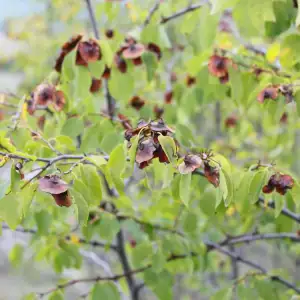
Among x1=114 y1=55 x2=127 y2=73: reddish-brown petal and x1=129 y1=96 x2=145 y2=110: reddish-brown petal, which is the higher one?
x1=114 y1=55 x2=127 y2=73: reddish-brown petal

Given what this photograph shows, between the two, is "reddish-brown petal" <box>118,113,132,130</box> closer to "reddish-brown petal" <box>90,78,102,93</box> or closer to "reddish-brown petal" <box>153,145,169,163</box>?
"reddish-brown petal" <box>90,78,102,93</box>

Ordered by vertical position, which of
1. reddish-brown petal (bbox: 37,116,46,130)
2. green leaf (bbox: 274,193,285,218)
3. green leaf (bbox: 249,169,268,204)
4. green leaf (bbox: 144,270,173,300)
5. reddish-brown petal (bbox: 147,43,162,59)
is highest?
reddish-brown petal (bbox: 147,43,162,59)

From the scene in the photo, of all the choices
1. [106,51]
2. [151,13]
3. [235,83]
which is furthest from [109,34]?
[235,83]

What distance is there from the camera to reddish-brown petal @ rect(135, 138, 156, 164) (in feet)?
2.60

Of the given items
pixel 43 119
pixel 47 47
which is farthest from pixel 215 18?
pixel 47 47

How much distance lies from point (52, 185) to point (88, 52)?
51 centimetres

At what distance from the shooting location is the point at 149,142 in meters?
0.81

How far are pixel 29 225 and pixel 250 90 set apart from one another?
90 cm

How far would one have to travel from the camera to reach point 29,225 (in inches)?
64.1

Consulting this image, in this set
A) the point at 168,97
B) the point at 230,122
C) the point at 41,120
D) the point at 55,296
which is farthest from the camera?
the point at 230,122

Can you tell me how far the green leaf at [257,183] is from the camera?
3.28 feet

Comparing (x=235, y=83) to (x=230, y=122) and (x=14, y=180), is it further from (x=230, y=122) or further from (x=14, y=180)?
(x=230, y=122)

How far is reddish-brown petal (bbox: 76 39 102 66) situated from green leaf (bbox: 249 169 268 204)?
0.51 metres

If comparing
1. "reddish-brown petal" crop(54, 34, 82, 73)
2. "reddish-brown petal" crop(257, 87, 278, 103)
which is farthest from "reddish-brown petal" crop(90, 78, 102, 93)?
"reddish-brown petal" crop(257, 87, 278, 103)
